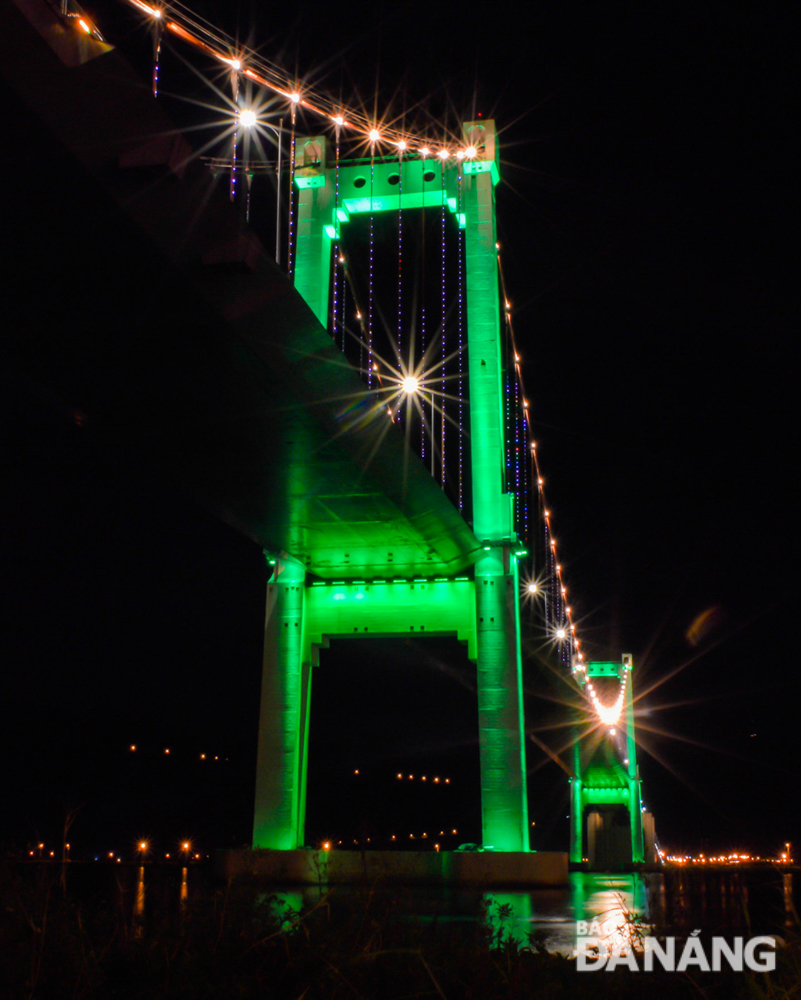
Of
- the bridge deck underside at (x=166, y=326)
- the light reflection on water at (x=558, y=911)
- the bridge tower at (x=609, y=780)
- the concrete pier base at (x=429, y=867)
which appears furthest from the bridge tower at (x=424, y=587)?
the bridge tower at (x=609, y=780)

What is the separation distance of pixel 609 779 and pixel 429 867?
39.5m

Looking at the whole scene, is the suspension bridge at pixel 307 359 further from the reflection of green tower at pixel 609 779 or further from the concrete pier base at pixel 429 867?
the reflection of green tower at pixel 609 779

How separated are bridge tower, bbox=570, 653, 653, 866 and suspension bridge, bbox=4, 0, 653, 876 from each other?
20.7 m

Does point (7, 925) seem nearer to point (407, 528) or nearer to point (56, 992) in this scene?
point (56, 992)

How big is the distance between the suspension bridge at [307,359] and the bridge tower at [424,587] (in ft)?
0.12

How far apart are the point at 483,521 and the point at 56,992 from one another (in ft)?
44.1

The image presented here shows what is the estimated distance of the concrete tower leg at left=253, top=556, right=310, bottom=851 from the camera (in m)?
16.1

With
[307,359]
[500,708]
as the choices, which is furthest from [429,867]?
[307,359]

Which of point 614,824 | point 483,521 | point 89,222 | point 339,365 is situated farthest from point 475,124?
point 614,824

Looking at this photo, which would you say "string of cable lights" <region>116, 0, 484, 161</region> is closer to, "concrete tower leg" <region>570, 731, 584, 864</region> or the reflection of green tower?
the reflection of green tower

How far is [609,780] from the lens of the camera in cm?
5166

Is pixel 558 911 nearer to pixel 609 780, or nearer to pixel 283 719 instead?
pixel 283 719

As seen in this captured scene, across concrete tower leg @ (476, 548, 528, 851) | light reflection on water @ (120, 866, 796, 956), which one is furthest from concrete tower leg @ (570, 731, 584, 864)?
light reflection on water @ (120, 866, 796, 956)

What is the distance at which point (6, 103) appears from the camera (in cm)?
555
